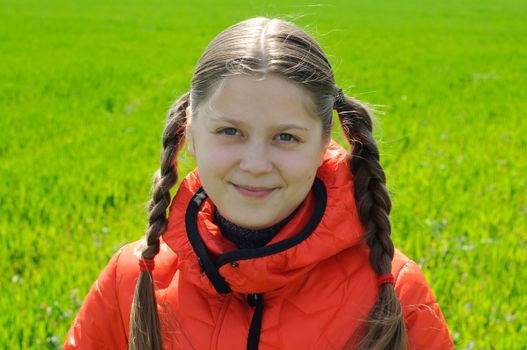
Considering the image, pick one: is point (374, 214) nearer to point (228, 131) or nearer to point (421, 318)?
point (421, 318)

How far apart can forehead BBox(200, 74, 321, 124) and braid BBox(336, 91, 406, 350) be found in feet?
0.92

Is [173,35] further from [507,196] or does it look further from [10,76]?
[507,196]

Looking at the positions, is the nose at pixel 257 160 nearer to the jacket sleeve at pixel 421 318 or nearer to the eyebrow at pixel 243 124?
the eyebrow at pixel 243 124

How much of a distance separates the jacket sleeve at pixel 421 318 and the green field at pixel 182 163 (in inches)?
19.3

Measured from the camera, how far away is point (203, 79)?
2047 millimetres

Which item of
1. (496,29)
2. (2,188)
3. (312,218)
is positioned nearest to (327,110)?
→ (312,218)

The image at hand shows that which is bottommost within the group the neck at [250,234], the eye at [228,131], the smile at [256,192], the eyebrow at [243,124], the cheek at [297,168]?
the neck at [250,234]

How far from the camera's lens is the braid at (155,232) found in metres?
2.12

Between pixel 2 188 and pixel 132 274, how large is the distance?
393 cm

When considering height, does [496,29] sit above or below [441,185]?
below

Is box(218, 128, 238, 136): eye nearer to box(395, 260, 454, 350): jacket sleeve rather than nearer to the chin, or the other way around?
the chin

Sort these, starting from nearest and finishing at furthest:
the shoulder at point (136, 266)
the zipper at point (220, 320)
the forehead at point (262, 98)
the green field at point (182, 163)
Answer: the forehead at point (262, 98)
the zipper at point (220, 320)
the shoulder at point (136, 266)
the green field at point (182, 163)

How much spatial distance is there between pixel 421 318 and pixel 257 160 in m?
0.66

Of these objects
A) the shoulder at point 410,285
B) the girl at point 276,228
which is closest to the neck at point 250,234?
the girl at point 276,228
